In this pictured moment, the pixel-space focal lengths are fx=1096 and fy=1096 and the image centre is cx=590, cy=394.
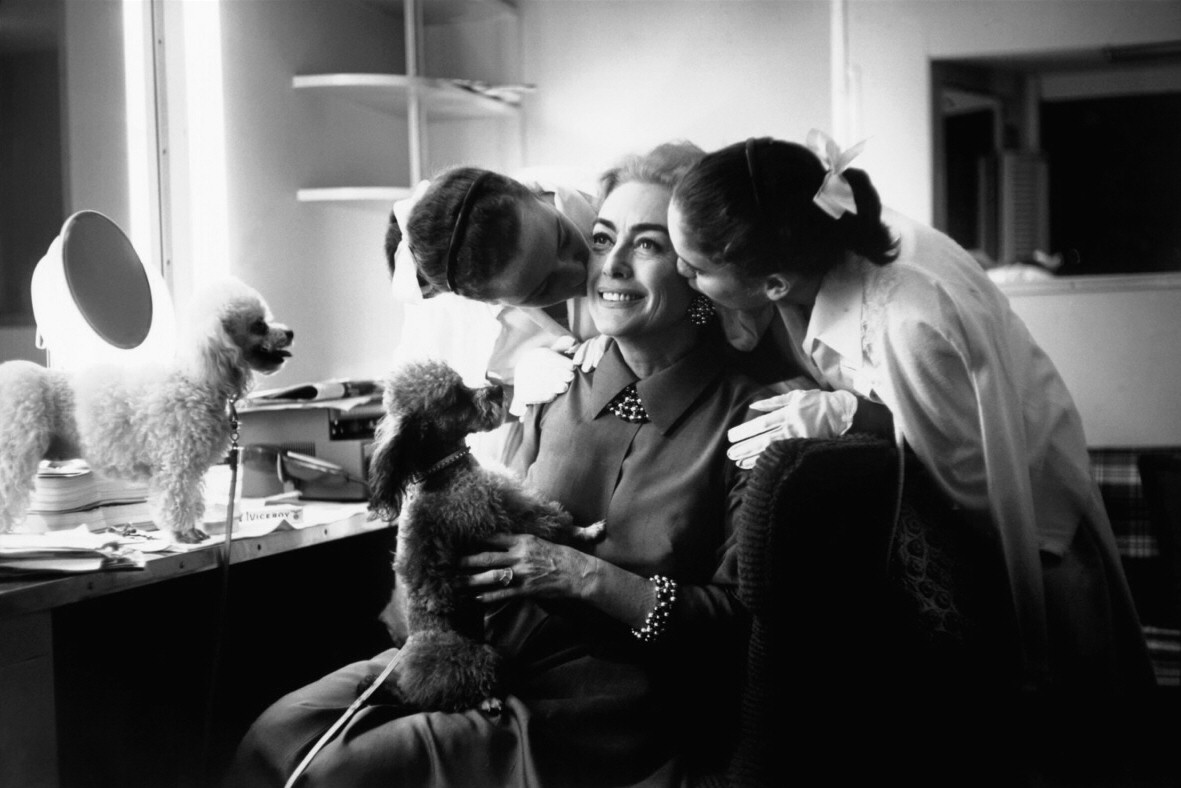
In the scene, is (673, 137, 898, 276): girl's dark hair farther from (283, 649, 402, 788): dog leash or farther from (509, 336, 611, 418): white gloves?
(283, 649, 402, 788): dog leash

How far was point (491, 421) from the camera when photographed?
1.51 metres

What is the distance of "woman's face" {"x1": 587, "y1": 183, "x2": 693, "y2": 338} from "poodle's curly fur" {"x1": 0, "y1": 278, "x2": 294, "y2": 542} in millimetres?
562

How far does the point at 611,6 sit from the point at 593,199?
2.45 m

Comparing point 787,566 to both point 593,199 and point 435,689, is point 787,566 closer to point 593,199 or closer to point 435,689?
point 435,689

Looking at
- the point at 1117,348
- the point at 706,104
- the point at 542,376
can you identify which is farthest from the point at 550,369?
the point at 1117,348

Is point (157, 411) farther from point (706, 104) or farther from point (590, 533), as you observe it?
point (706, 104)

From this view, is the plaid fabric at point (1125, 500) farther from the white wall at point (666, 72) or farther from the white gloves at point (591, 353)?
the white gloves at point (591, 353)

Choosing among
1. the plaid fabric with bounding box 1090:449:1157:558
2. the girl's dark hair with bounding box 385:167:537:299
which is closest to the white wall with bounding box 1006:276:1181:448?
the plaid fabric with bounding box 1090:449:1157:558

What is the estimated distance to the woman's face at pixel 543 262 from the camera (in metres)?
1.69

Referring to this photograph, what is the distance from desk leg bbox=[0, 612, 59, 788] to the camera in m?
1.38

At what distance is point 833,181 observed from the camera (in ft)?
4.73

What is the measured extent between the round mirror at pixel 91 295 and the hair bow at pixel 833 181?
3.74ft

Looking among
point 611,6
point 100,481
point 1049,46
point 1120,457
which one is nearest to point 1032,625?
point 100,481

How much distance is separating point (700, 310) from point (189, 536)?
0.89m
